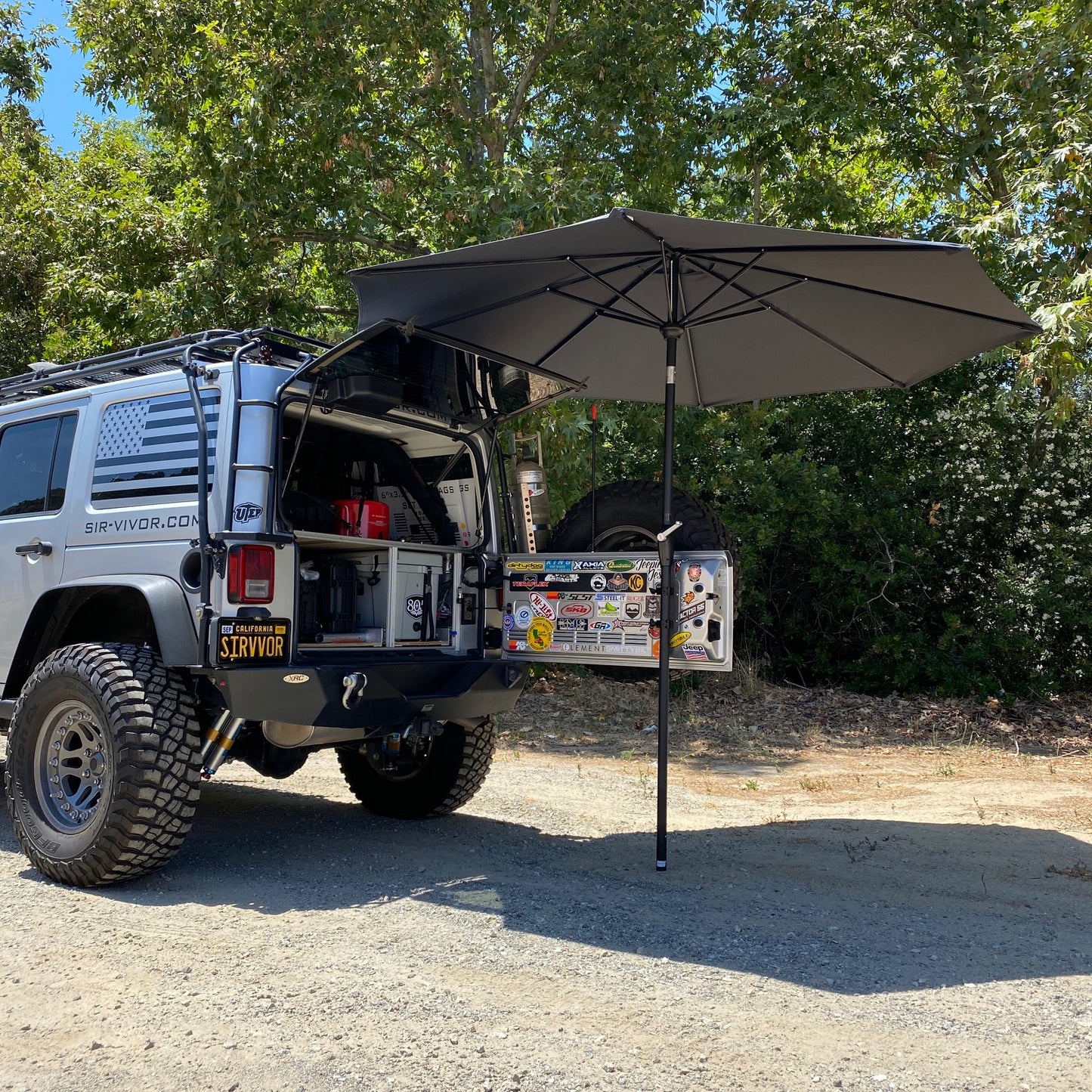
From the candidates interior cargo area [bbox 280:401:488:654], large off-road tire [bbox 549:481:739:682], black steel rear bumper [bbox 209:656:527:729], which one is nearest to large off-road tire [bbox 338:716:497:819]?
black steel rear bumper [bbox 209:656:527:729]

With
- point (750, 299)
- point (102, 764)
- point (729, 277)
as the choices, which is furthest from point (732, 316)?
point (102, 764)

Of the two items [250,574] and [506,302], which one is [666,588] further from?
[250,574]

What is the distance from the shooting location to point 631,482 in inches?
223

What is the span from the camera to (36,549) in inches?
210

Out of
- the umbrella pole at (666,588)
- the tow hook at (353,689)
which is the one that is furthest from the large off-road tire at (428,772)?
the umbrella pole at (666,588)

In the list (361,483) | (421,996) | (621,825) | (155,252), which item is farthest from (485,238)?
(421,996)

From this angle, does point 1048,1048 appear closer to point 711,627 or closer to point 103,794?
point 711,627

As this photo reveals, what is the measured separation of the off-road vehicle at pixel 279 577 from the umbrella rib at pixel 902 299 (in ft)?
3.83

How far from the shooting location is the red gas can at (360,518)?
5473 millimetres

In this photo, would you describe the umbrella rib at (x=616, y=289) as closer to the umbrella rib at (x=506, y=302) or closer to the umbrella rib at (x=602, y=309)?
the umbrella rib at (x=602, y=309)

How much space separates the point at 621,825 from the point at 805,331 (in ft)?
9.66

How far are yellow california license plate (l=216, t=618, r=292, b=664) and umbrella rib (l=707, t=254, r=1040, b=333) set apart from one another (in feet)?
8.25

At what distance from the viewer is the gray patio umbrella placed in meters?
4.64

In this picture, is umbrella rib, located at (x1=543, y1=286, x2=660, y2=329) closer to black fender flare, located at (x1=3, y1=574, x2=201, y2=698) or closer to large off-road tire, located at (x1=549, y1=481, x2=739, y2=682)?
large off-road tire, located at (x1=549, y1=481, x2=739, y2=682)
